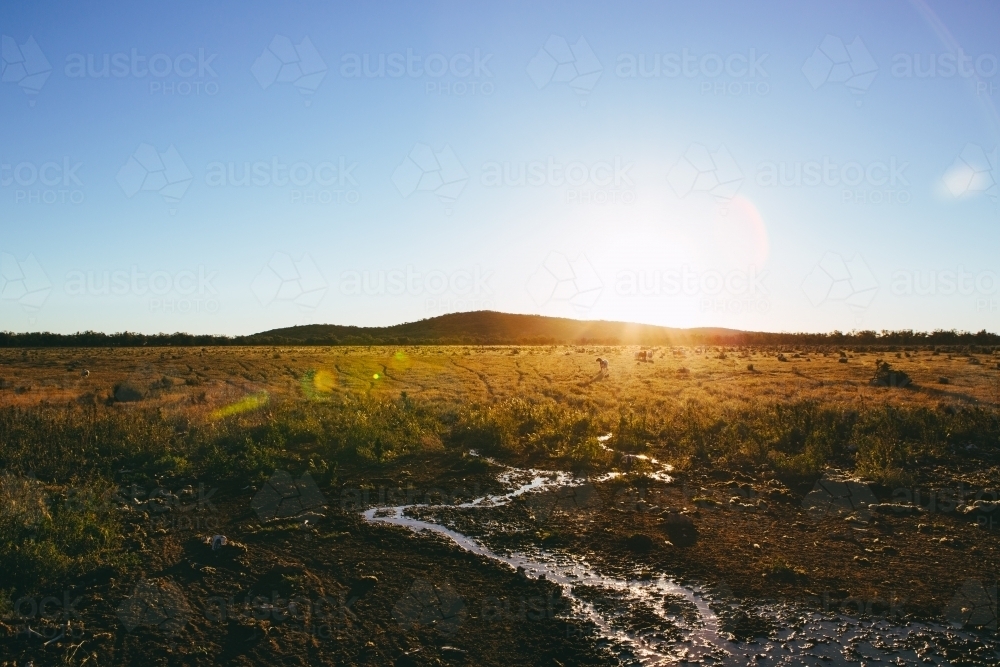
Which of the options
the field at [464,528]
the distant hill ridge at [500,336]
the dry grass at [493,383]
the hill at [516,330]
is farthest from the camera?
the hill at [516,330]

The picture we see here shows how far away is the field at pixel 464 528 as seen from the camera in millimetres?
6324

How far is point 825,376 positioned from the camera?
34.1m

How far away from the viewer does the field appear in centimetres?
632

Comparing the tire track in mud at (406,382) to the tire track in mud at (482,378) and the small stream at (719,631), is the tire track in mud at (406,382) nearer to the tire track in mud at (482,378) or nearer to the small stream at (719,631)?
the tire track in mud at (482,378)

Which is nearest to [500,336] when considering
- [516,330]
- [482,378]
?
[516,330]

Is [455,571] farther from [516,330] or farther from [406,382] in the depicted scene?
[516,330]

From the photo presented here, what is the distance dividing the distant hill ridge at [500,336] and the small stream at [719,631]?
3514 inches

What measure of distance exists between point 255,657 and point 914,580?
23.9 ft

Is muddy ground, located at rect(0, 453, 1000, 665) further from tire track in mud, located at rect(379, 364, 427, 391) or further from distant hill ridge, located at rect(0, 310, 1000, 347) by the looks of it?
distant hill ridge, located at rect(0, 310, 1000, 347)

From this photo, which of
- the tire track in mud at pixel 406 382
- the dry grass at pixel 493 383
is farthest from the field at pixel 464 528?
the tire track in mud at pixel 406 382

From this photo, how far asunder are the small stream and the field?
0.16ft

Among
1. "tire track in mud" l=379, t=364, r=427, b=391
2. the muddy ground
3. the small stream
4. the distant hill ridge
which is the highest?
the distant hill ridge

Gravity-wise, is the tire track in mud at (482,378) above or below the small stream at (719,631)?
above

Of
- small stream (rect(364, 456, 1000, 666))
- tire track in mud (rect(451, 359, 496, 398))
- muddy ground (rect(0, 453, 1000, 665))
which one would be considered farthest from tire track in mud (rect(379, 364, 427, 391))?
small stream (rect(364, 456, 1000, 666))
